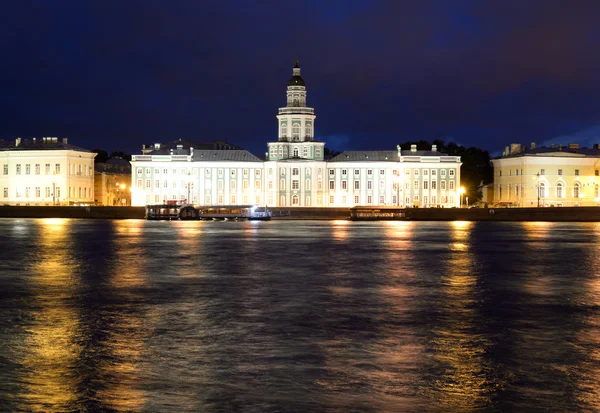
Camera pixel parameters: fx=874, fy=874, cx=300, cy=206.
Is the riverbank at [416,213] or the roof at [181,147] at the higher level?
the roof at [181,147]

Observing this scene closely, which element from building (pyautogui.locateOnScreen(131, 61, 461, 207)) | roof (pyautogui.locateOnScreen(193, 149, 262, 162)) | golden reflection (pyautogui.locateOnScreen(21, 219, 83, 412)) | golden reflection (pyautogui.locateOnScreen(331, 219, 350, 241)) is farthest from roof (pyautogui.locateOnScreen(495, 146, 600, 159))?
golden reflection (pyautogui.locateOnScreen(21, 219, 83, 412))

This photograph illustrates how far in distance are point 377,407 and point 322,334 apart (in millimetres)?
3885

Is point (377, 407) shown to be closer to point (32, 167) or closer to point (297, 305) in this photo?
point (297, 305)

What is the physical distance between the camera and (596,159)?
117m

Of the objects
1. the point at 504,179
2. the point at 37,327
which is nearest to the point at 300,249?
the point at 37,327

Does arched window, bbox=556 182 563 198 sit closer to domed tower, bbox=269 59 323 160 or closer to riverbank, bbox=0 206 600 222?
domed tower, bbox=269 59 323 160

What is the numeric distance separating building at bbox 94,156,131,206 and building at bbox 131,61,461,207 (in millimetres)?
6169

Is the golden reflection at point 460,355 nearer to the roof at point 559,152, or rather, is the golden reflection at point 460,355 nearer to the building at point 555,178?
the building at point 555,178

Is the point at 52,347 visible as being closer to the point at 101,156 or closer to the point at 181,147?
the point at 181,147

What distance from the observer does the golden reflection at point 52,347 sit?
28.4 ft

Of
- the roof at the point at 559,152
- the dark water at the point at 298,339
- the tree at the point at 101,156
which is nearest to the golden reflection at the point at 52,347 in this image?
the dark water at the point at 298,339

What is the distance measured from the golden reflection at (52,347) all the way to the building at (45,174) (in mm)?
99336

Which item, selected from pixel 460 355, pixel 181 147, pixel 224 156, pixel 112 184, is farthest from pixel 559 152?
pixel 460 355

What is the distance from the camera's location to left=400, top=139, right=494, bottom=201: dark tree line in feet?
414
